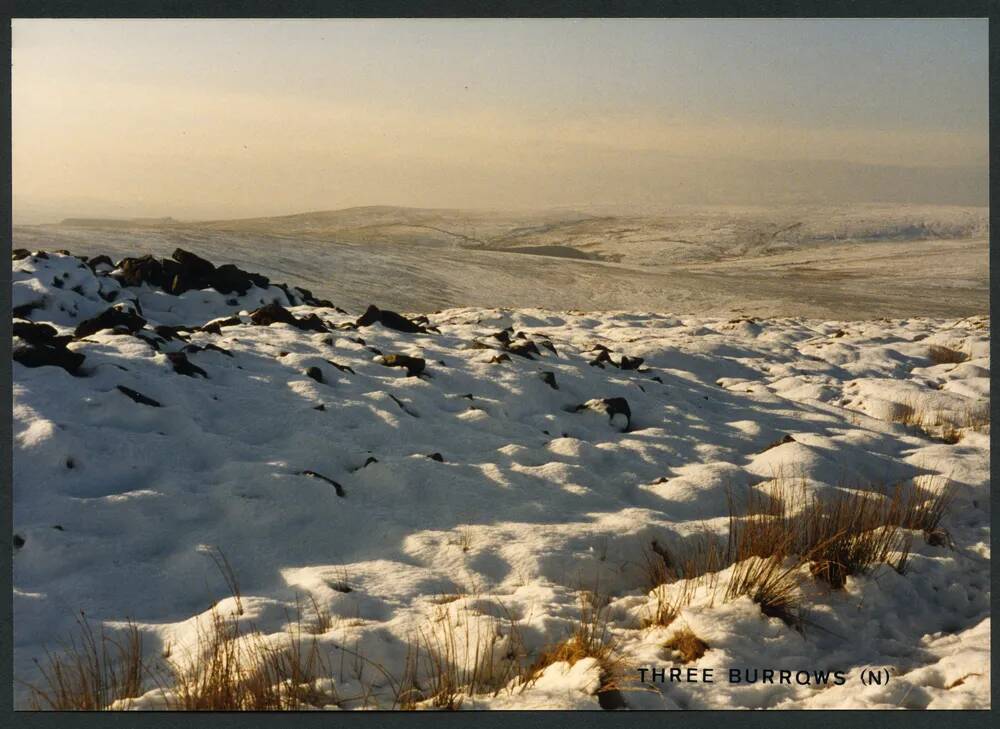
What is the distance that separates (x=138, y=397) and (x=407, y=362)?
232cm

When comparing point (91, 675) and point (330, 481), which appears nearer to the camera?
point (91, 675)

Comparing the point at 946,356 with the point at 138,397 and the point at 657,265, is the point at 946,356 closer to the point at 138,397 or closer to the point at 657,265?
the point at 138,397

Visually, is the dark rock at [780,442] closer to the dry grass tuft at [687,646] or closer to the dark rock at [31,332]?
the dry grass tuft at [687,646]

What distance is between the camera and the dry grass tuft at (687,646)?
272 cm

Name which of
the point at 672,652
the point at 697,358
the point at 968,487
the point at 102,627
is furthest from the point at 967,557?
the point at 697,358

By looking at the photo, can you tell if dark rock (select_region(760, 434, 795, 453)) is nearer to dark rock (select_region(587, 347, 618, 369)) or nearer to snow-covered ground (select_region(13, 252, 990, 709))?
snow-covered ground (select_region(13, 252, 990, 709))

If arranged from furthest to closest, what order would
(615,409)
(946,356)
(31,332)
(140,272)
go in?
1. (946,356)
2. (140,272)
3. (615,409)
4. (31,332)

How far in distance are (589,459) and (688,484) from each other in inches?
28.6

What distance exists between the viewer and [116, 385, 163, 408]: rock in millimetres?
4750

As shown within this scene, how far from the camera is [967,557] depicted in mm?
3557

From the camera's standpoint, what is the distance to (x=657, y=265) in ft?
116

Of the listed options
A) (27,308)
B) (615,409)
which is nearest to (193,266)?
(27,308)

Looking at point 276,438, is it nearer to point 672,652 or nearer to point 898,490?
point 672,652

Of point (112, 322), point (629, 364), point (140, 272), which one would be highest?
point (140, 272)
